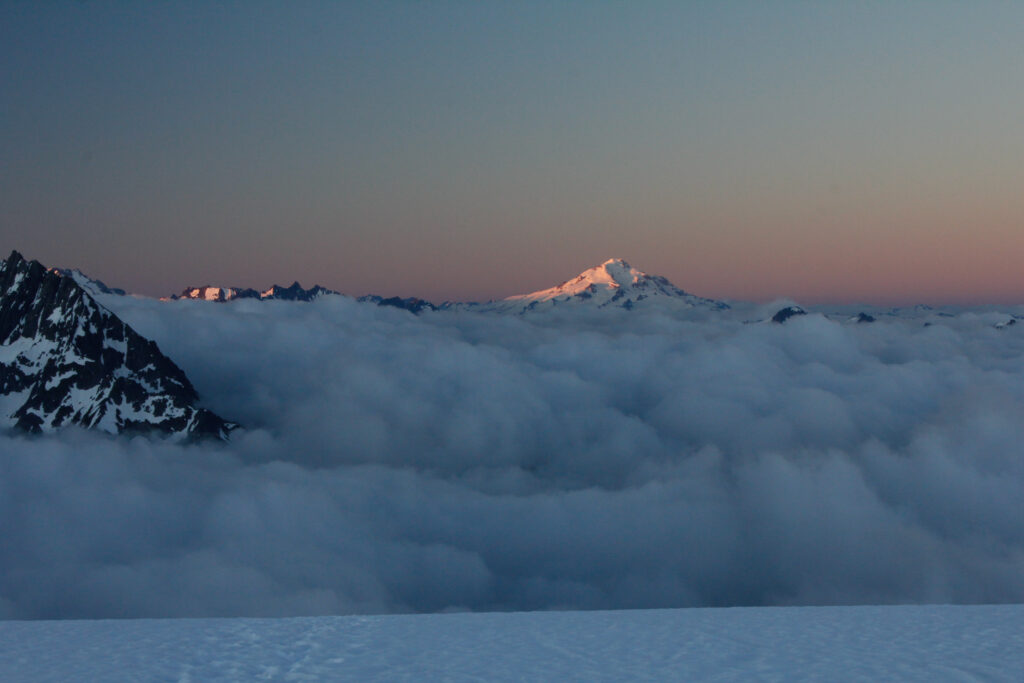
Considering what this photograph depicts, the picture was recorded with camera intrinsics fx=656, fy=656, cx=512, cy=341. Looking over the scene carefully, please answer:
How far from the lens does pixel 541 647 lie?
29.0 m

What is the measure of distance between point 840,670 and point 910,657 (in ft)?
13.1

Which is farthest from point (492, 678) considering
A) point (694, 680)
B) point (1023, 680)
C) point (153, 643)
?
point (1023, 680)

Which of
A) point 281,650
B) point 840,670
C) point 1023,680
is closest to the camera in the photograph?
point 1023,680

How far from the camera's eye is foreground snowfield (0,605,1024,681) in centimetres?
2525

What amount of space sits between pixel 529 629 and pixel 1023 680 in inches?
780

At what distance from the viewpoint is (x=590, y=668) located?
85.7 ft

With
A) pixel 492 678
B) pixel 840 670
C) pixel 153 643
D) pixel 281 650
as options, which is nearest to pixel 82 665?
pixel 153 643

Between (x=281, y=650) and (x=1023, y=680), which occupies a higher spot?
(x=1023, y=680)

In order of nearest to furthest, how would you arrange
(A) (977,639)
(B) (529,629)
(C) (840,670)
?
(C) (840,670), (A) (977,639), (B) (529,629)

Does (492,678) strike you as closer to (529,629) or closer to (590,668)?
(590,668)

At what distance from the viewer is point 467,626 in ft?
111

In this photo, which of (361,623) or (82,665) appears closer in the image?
→ (82,665)

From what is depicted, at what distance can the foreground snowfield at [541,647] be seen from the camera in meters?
25.2

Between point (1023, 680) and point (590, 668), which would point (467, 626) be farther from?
point (1023, 680)
